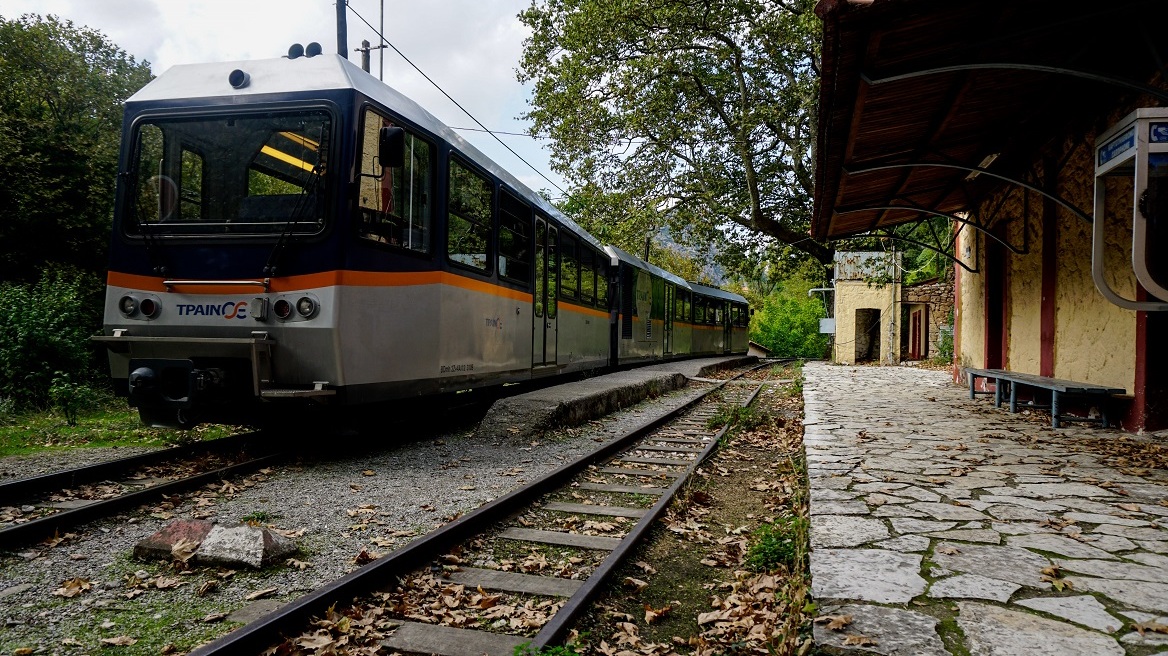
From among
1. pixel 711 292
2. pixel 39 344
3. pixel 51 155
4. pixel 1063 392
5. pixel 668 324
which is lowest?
pixel 1063 392

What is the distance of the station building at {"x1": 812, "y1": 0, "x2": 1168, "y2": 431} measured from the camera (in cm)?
473

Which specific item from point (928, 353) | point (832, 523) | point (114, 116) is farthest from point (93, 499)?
point (928, 353)

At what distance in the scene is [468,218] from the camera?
7.68 metres

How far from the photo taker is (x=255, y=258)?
5840 millimetres

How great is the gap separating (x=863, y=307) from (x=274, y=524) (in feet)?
82.3

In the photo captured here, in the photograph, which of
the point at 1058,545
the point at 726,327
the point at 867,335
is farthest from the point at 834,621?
the point at 726,327

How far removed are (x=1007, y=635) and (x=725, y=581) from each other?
1.58 metres

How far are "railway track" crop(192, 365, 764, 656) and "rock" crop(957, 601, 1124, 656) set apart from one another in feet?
5.15

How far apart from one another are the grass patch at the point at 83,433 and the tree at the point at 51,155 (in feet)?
29.1

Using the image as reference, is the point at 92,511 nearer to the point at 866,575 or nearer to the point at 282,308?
the point at 282,308

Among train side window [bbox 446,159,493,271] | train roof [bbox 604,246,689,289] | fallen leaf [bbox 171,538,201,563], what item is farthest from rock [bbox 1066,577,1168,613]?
train roof [bbox 604,246,689,289]

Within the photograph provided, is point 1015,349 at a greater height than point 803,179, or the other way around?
point 803,179

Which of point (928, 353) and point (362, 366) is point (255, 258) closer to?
point (362, 366)

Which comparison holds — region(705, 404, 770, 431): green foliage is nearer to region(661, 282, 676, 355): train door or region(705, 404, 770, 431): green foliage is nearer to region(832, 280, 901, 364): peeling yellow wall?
region(661, 282, 676, 355): train door
